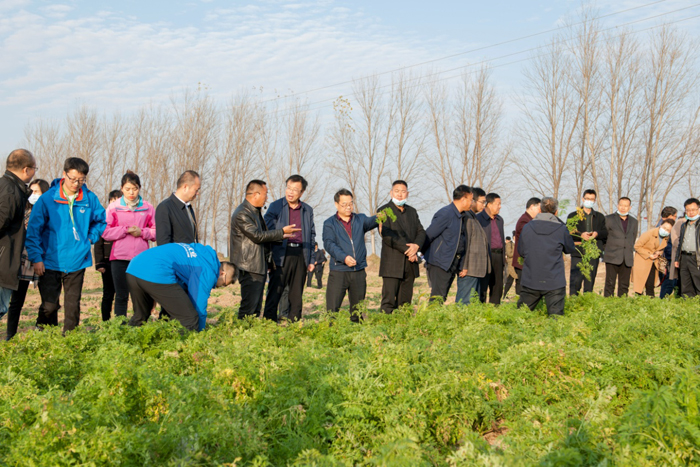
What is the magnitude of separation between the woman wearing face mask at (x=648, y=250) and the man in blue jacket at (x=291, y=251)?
7.33 metres

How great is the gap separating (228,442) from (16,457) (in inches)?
38.3

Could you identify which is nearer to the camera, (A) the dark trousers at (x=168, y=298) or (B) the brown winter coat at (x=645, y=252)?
(A) the dark trousers at (x=168, y=298)

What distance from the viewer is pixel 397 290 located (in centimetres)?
817

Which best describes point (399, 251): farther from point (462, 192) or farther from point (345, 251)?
point (462, 192)

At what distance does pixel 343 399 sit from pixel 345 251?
13.5 feet

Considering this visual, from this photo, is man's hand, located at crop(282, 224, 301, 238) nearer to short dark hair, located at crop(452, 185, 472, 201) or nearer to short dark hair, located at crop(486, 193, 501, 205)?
short dark hair, located at crop(452, 185, 472, 201)

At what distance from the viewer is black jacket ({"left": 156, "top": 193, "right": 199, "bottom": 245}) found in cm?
651

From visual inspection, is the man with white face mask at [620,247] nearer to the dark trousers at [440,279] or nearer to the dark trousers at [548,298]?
the dark trousers at [548,298]

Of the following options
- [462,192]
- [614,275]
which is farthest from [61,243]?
[614,275]

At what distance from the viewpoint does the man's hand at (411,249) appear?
7.82m

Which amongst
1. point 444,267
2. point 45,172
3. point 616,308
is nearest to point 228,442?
point 444,267

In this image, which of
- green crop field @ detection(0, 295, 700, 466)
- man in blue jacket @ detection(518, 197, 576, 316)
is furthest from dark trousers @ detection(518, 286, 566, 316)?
green crop field @ detection(0, 295, 700, 466)

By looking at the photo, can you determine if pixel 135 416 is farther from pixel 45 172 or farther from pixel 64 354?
pixel 45 172

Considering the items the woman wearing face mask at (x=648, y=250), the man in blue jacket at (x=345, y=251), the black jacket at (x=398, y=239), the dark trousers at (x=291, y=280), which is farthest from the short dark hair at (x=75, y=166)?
the woman wearing face mask at (x=648, y=250)
